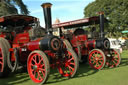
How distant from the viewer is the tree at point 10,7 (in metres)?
11.8

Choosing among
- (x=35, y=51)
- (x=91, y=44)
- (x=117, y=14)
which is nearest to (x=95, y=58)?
(x=91, y=44)

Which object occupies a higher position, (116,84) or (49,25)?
(49,25)

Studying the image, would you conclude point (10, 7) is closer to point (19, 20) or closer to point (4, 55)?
point (19, 20)

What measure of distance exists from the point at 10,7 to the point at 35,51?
10.7 metres

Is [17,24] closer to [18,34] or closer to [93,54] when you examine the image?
[18,34]

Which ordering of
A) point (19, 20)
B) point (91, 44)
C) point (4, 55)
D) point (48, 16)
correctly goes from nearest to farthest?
point (48, 16) < point (4, 55) < point (19, 20) < point (91, 44)

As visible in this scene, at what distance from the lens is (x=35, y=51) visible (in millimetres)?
3510

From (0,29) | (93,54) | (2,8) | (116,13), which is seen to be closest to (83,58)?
(93,54)

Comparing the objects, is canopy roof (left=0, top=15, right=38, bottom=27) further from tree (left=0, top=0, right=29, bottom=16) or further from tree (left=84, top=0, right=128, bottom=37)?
tree (left=84, top=0, right=128, bottom=37)

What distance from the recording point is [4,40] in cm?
447

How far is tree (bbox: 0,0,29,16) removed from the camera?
38.6 feet

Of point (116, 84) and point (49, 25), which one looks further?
point (49, 25)

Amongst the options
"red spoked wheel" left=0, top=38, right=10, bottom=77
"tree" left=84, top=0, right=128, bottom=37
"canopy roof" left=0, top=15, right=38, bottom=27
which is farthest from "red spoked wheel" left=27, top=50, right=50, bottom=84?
"tree" left=84, top=0, right=128, bottom=37

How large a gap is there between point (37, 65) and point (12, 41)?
188 centimetres
